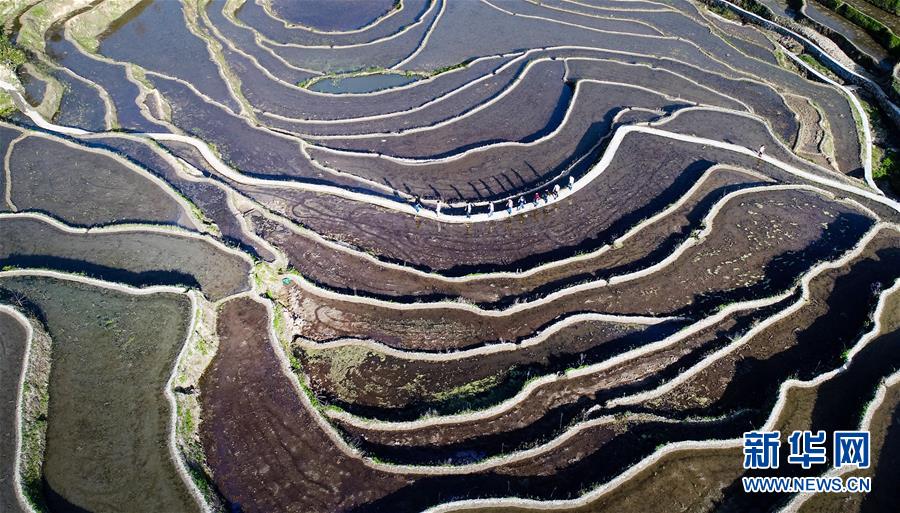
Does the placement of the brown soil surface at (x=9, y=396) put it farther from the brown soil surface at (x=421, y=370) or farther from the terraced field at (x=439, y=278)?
the brown soil surface at (x=421, y=370)

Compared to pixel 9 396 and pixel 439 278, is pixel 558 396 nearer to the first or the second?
pixel 439 278

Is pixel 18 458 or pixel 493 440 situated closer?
pixel 18 458

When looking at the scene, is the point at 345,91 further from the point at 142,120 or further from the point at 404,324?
the point at 404,324

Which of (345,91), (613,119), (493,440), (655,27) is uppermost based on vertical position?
(655,27)

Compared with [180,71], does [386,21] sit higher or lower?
higher

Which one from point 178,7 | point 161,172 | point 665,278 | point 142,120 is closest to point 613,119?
point 665,278

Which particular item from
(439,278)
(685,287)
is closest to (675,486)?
(685,287)

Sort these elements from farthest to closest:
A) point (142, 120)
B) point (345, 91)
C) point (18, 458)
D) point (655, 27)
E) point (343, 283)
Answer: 1. point (655, 27)
2. point (345, 91)
3. point (142, 120)
4. point (343, 283)
5. point (18, 458)

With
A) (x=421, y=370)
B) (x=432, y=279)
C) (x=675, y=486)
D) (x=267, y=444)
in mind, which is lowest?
(x=675, y=486)
